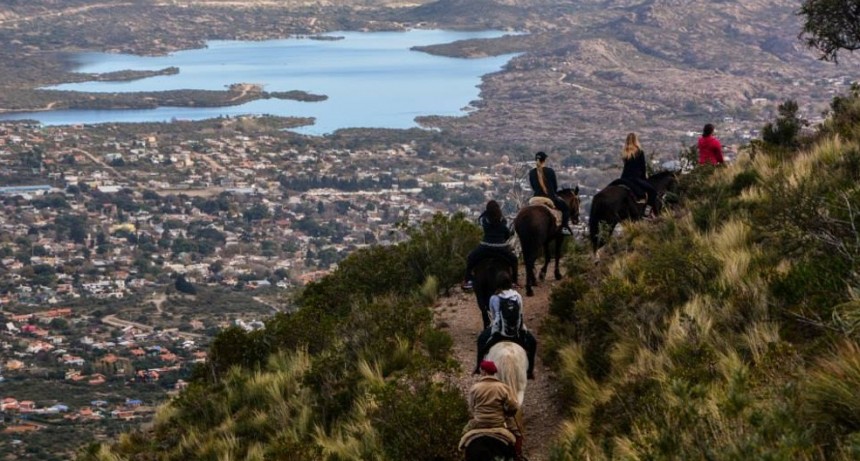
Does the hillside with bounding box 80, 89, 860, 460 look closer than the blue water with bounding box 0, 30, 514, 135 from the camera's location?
Yes

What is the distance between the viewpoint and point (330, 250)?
66188mm

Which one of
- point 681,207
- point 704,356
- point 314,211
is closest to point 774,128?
point 681,207

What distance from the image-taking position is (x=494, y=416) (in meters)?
7.50

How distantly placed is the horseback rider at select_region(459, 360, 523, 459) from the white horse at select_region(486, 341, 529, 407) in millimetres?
752

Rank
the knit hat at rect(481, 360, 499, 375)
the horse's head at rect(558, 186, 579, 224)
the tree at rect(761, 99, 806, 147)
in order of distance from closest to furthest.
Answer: the knit hat at rect(481, 360, 499, 375)
the horse's head at rect(558, 186, 579, 224)
the tree at rect(761, 99, 806, 147)

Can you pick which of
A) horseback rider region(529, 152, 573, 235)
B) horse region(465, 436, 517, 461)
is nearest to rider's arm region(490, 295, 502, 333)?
horse region(465, 436, 517, 461)

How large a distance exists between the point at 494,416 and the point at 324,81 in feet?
502

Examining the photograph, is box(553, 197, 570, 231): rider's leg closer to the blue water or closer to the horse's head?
the horse's head

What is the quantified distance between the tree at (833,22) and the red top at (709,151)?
17.2ft

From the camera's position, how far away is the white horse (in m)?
8.43

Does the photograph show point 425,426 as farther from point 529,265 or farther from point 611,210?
point 611,210

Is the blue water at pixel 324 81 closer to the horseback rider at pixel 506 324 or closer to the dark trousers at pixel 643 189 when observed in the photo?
the dark trousers at pixel 643 189

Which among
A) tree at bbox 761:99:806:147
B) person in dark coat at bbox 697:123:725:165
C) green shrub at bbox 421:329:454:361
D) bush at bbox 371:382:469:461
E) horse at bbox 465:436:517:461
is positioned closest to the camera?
horse at bbox 465:436:517:461

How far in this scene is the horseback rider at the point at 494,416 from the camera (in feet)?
Result: 24.4
